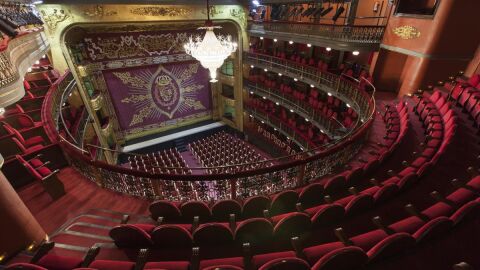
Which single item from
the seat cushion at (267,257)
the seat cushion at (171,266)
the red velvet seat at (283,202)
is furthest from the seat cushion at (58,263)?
the red velvet seat at (283,202)

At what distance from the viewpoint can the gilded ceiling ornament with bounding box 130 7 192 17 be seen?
38.0 ft

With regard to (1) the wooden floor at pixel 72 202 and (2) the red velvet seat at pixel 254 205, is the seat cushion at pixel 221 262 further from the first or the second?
(1) the wooden floor at pixel 72 202

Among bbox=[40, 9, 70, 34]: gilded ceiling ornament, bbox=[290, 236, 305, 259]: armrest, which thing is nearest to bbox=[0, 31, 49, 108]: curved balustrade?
bbox=[40, 9, 70, 34]: gilded ceiling ornament

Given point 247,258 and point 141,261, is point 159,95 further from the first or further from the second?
point 247,258

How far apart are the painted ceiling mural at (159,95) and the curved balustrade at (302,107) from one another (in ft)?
11.8

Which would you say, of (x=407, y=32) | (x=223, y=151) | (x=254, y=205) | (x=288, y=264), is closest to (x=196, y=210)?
(x=254, y=205)

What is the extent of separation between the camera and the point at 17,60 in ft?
19.8

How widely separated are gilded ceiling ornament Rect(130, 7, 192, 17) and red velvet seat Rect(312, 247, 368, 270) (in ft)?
42.6

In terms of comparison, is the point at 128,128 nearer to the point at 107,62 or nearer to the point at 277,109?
the point at 107,62

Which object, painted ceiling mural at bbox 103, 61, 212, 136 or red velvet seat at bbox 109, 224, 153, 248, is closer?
red velvet seat at bbox 109, 224, 153, 248

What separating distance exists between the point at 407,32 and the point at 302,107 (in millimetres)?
5529

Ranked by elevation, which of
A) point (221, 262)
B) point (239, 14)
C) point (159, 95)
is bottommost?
point (159, 95)

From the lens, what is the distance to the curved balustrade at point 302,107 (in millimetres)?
10812

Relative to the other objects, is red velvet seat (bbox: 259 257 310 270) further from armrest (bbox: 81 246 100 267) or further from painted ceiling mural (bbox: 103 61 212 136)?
painted ceiling mural (bbox: 103 61 212 136)
